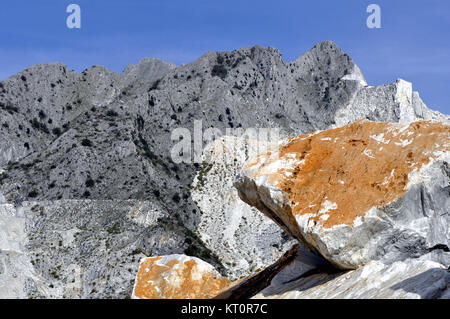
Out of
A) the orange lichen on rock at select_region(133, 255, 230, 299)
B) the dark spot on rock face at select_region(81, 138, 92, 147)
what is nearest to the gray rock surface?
the dark spot on rock face at select_region(81, 138, 92, 147)

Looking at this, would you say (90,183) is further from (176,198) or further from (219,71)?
(219,71)

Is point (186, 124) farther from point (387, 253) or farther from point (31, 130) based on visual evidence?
point (387, 253)

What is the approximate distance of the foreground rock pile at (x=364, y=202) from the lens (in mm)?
15586

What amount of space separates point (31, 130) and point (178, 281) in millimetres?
112741

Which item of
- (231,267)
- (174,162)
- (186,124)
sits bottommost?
(231,267)

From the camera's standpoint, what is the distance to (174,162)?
124938 millimetres

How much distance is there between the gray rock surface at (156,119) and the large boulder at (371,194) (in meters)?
65.7

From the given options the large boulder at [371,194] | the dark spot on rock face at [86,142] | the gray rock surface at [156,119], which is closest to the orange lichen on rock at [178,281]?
the large boulder at [371,194]

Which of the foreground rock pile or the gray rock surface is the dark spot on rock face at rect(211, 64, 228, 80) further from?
the foreground rock pile

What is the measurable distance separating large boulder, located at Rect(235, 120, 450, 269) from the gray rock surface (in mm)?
65655

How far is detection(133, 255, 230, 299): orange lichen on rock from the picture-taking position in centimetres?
2205

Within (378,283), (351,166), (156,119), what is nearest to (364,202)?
(351,166)

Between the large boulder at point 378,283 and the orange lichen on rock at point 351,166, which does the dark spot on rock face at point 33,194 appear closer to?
the orange lichen on rock at point 351,166
